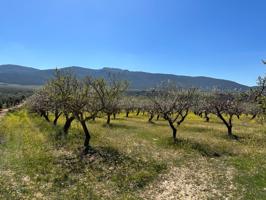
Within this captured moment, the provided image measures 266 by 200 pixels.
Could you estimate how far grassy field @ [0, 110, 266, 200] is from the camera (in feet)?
85.6

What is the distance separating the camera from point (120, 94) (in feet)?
147

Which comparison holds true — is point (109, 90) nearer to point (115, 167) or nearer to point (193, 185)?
point (115, 167)

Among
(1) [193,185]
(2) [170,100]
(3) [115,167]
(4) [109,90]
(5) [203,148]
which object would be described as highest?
(4) [109,90]

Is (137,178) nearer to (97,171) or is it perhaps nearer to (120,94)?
(97,171)

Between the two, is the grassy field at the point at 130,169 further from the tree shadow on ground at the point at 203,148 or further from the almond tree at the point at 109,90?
the almond tree at the point at 109,90

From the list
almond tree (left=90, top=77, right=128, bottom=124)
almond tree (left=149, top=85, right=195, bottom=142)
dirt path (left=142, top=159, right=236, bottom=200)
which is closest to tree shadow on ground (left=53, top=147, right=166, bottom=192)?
dirt path (left=142, top=159, right=236, bottom=200)

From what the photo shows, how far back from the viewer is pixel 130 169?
107ft

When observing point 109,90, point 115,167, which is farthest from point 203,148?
point 115,167

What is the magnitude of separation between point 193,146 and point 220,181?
16.5 m

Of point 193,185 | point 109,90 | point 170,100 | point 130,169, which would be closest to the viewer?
point 193,185

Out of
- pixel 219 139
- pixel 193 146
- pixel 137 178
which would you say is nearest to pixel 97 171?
pixel 137 178

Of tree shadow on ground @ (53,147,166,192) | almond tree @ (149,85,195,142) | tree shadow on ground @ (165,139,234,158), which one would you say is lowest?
tree shadow on ground @ (53,147,166,192)

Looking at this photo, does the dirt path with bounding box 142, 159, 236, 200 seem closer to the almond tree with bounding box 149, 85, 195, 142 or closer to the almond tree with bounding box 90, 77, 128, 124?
the almond tree with bounding box 90, 77, 128, 124

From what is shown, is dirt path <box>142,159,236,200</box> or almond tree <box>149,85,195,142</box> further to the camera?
almond tree <box>149,85,195,142</box>
